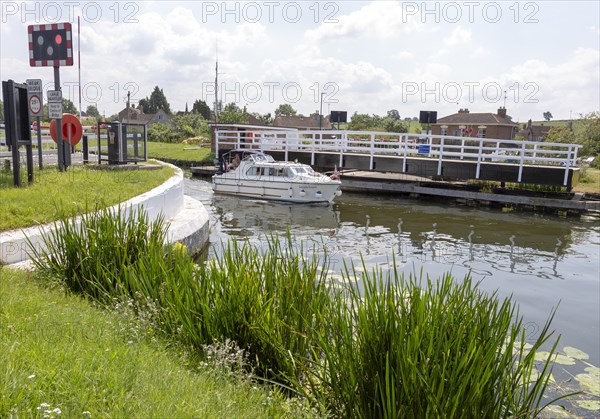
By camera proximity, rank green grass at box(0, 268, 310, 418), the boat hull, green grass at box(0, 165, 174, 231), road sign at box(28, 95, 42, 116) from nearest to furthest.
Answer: green grass at box(0, 268, 310, 418) → green grass at box(0, 165, 174, 231) → road sign at box(28, 95, 42, 116) → the boat hull

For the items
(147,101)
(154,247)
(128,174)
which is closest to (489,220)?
(128,174)

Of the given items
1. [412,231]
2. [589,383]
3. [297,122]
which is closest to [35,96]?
[589,383]

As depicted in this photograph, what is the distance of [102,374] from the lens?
3006mm

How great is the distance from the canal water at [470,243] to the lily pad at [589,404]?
0.96 ft

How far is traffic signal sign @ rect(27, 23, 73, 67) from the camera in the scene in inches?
503

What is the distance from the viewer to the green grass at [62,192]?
7.28 meters

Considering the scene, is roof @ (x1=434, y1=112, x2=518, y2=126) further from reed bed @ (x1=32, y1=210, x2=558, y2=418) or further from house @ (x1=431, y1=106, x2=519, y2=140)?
reed bed @ (x1=32, y1=210, x2=558, y2=418)

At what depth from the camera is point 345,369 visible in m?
3.46

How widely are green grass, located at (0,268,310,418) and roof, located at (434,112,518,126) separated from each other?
6261 cm

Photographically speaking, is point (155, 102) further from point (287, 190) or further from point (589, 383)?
point (589, 383)

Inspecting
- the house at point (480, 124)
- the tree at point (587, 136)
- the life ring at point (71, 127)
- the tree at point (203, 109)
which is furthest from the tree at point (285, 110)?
the life ring at point (71, 127)

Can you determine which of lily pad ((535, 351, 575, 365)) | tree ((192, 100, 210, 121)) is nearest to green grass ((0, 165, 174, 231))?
lily pad ((535, 351, 575, 365))

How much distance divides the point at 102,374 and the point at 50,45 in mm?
12346

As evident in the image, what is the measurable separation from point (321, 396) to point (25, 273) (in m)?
3.89
